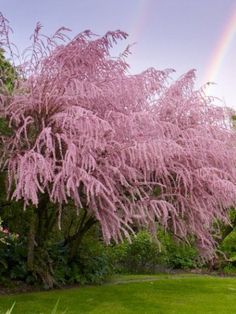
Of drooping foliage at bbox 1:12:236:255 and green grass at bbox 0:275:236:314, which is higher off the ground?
drooping foliage at bbox 1:12:236:255

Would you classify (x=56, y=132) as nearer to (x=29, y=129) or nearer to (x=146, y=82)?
(x=29, y=129)

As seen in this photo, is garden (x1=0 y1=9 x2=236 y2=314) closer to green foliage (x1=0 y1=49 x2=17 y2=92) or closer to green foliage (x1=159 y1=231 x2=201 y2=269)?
green foliage (x1=0 y1=49 x2=17 y2=92)

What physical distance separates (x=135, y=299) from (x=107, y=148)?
368cm

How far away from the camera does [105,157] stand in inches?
379

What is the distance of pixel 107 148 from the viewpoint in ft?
31.7

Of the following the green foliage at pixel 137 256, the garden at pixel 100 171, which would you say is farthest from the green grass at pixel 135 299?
the green foliage at pixel 137 256

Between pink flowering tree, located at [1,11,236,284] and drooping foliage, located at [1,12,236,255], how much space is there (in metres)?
0.02

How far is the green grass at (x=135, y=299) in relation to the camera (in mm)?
9961

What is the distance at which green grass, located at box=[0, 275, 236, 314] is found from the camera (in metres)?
9.96

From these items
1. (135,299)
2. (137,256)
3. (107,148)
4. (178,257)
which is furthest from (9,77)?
(178,257)

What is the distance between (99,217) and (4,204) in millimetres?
3847

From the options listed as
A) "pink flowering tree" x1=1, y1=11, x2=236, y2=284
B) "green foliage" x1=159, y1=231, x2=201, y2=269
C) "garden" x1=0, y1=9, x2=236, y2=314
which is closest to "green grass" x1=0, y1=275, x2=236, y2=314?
"garden" x1=0, y1=9, x2=236, y2=314

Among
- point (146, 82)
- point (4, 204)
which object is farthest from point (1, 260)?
point (146, 82)

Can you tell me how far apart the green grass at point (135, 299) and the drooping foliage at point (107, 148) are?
4.80ft
